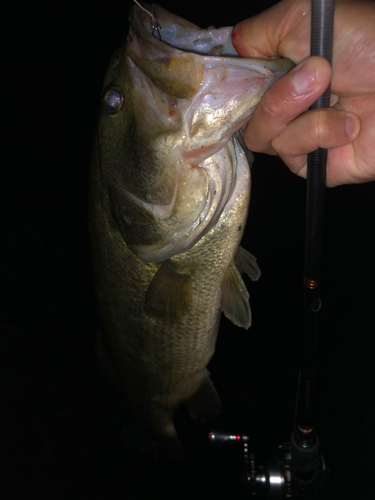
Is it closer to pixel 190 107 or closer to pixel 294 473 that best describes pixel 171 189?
pixel 190 107

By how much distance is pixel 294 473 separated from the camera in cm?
190

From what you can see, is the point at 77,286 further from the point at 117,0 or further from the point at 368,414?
the point at 117,0

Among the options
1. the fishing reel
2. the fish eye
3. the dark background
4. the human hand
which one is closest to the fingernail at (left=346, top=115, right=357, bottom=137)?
the human hand

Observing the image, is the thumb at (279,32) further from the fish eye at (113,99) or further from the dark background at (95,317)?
the dark background at (95,317)

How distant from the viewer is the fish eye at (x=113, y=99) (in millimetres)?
1066

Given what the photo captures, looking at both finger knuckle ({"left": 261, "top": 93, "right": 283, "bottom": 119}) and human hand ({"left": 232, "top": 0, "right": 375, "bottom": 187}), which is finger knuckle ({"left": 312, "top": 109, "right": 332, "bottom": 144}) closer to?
human hand ({"left": 232, "top": 0, "right": 375, "bottom": 187})

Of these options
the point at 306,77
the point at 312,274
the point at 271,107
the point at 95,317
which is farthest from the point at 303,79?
the point at 95,317

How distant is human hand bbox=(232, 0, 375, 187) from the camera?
0.93 m

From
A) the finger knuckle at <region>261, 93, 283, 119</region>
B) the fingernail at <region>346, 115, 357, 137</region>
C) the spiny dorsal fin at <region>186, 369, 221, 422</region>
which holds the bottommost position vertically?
the spiny dorsal fin at <region>186, 369, 221, 422</region>

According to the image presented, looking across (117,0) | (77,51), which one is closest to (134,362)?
(77,51)

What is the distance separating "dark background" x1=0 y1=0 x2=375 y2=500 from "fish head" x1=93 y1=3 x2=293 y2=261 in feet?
7.80

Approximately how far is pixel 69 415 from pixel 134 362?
7.89 ft

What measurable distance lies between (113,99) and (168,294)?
734mm

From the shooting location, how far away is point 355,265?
3.85 meters
